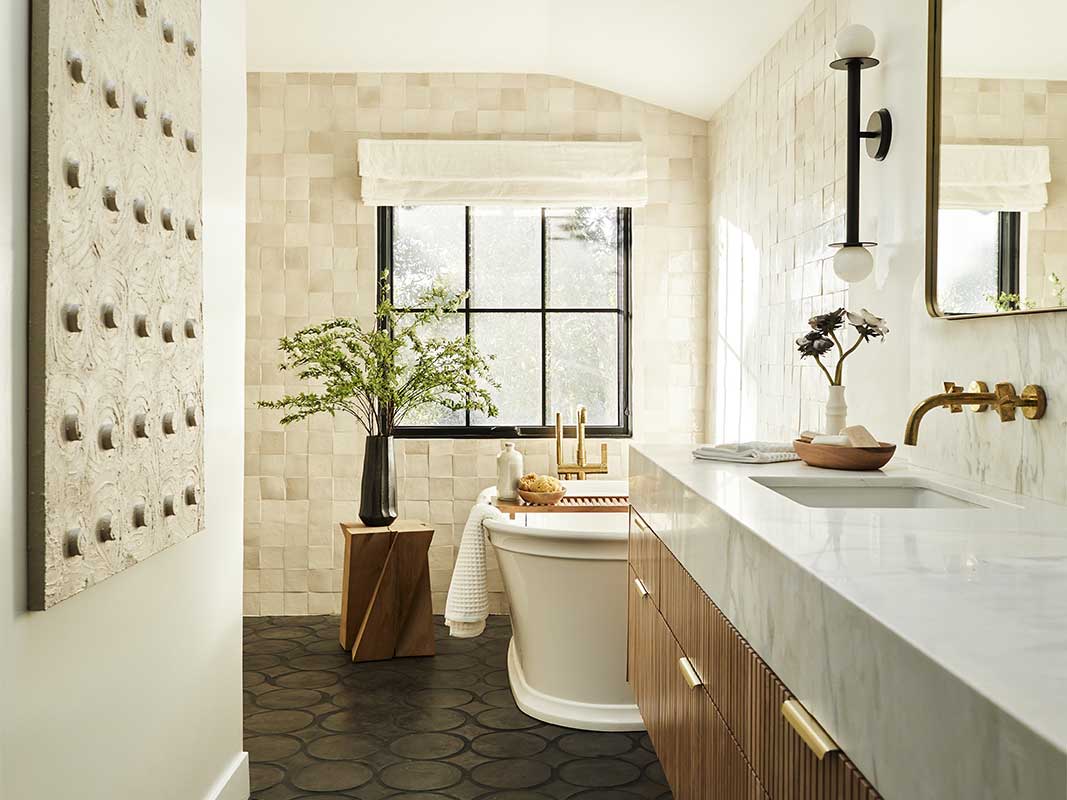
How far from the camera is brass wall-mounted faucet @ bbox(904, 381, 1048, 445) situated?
65.7 inches

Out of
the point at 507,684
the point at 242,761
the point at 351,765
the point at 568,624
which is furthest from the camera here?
the point at 507,684

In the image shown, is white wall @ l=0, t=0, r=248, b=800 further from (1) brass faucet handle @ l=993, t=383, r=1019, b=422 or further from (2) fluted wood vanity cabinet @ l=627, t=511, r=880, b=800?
(1) brass faucet handle @ l=993, t=383, r=1019, b=422

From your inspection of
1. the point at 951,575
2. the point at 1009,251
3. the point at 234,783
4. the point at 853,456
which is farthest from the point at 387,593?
the point at 951,575

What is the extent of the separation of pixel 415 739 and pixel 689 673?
4.58 feet

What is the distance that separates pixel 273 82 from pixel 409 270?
1040 mm

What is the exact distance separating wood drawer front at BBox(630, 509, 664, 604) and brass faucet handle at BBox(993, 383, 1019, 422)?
75cm

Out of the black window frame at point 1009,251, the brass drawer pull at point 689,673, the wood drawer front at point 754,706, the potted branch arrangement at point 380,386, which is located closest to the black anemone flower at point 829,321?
the black window frame at point 1009,251

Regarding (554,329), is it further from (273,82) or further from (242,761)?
(242,761)

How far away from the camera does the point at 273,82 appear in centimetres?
419

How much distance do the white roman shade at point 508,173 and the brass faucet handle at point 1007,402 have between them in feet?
8.55

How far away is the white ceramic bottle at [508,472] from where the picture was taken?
3.82m

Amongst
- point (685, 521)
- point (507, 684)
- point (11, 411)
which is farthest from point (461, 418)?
point (11, 411)

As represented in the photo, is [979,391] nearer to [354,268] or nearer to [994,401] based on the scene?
[994,401]

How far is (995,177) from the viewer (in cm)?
178
